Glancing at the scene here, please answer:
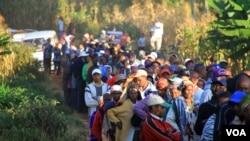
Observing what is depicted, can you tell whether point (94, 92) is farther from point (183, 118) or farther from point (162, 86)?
point (183, 118)

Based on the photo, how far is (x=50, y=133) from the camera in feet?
47.0

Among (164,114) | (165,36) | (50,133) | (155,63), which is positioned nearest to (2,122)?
(50,133)

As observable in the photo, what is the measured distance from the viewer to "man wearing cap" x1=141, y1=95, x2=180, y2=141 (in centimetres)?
900

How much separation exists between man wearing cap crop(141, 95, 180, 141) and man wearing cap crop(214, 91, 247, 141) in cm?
101

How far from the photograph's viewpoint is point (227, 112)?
7820mm

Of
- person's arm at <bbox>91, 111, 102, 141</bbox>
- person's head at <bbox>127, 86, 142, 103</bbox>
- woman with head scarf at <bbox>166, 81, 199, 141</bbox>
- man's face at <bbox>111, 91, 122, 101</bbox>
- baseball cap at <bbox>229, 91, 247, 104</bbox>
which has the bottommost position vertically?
person's arm at <bbox>91, 111, 102, 141</bbox>

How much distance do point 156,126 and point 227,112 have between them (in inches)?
55.8

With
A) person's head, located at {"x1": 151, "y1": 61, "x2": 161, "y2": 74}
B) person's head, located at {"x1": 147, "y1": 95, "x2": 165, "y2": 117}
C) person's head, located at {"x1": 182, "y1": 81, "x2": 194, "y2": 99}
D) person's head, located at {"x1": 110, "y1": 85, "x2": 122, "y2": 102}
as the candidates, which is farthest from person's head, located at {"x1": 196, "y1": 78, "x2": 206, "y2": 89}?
person's head, located at {"x1": 147, "y1": 95, "x2": 165, "y2": 117}

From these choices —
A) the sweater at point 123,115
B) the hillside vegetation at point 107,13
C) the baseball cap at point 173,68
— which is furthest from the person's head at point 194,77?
the hillside vegetation at point 107,13

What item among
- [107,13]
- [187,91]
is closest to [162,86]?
[187,91]

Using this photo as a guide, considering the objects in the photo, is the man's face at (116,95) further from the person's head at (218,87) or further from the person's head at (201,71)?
the person's head at (201,71)

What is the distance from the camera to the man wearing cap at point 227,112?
761cm

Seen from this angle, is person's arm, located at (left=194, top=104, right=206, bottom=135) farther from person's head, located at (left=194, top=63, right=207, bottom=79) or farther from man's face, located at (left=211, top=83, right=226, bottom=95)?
person's head, located at (left=194, top=63, right=207, bottom=79)

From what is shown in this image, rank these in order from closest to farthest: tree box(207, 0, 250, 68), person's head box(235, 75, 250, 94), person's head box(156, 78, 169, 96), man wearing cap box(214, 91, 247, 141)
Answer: man wearing cap box(214, 91, 247, 141), person's head box(235, 75, 250, 94), person's head box(156, 78, 169, 96), tree box(207, 0, 250, 68)
